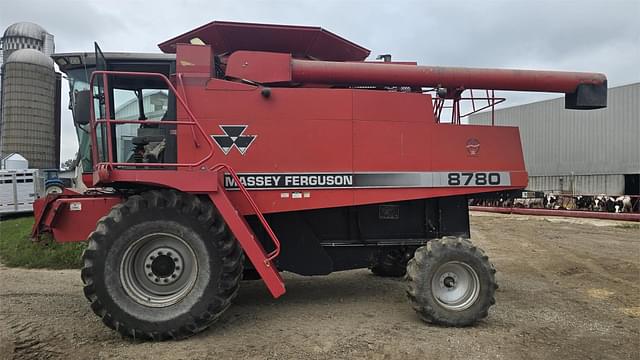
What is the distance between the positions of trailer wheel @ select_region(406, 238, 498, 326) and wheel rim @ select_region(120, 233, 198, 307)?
8.10 ft

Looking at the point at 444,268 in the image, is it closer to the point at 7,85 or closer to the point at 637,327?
the point at 637,327

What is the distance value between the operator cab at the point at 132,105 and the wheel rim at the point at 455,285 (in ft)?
11.0

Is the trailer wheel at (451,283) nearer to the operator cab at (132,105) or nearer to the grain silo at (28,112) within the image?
the operator cab at (132,105)

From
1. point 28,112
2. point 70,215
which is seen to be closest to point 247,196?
point 70,215

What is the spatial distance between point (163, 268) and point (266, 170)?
154 centimetres

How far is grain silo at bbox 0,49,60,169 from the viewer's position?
2312 centimetres

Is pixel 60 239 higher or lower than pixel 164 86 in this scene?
lower

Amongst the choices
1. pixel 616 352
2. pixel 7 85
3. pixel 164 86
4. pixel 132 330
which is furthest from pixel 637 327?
pixel 7 85

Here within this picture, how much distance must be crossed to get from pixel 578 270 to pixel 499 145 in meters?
4.67

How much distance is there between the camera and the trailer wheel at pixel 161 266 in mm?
4703

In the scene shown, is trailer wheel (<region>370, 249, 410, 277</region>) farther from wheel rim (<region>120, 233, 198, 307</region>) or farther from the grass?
the grass

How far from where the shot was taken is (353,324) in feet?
17.7

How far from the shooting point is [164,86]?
18.4 feet

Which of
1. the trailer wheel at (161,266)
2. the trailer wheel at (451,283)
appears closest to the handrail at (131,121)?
the trailer wheel at (161,266)
